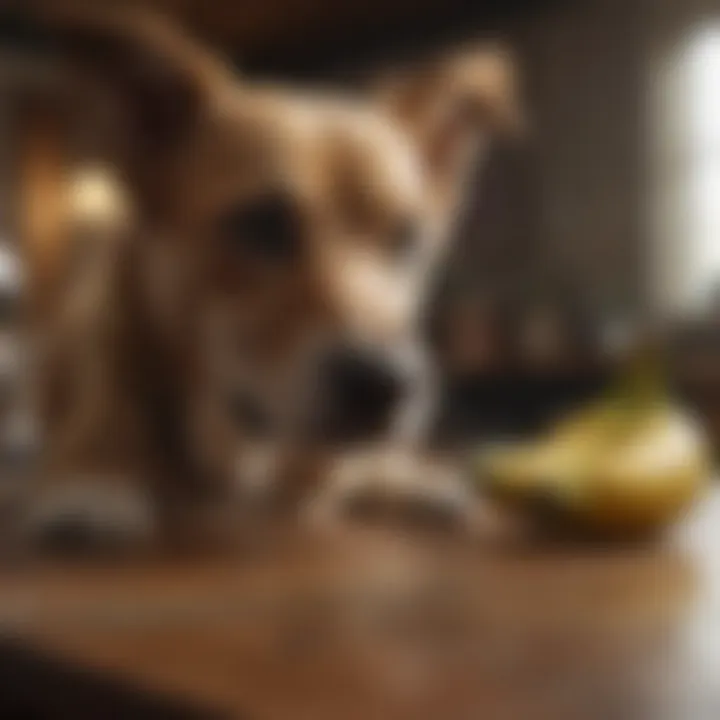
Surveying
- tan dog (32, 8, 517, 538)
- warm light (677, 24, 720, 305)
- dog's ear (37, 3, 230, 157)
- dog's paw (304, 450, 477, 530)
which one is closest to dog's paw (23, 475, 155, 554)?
tan dog (32, 8, 517, 538)

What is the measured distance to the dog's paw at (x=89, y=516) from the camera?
28.8 inches

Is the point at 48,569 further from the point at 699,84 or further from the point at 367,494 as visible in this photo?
the point at 699,84

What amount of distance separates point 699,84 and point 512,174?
0.40ft

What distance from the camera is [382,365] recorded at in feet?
2.33

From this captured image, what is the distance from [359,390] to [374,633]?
0.82 feet

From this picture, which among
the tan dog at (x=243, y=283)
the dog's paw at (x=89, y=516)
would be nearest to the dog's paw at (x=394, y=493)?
the tan dog at (x=243, y=283)

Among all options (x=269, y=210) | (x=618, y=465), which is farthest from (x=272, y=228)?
(x=618, y=465)

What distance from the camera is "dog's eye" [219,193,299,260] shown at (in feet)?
2.42

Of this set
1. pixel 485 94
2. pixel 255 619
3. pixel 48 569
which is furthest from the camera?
pixel 485 94

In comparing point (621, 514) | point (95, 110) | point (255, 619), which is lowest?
point (255, 619)

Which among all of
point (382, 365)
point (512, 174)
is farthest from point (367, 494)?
point (512, 174)

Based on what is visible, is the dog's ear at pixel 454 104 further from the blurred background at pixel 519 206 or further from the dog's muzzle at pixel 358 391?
the dog's muzzle at pixel 358 391

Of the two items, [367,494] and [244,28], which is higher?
[244,28]

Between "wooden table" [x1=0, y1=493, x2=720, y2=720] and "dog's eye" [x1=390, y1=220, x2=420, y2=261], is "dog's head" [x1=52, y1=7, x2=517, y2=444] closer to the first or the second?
"dog's eye" [x1=390, y1=220, x2=420, y2=261]
